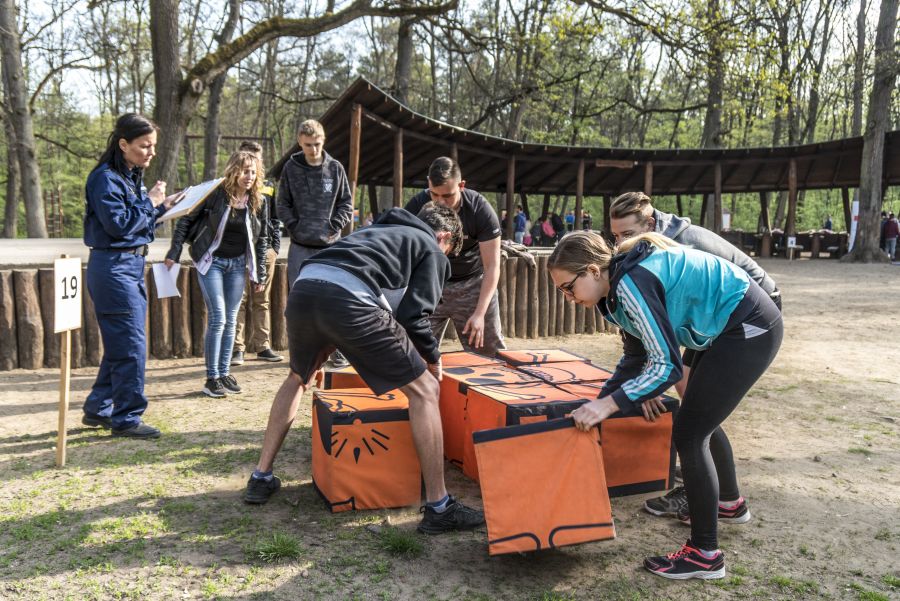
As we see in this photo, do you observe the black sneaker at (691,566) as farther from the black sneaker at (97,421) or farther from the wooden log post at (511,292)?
the wooden log post at (511,292)

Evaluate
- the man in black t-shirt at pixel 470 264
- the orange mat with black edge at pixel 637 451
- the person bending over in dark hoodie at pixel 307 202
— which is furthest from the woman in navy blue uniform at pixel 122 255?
the orange mat with black edge at pixel 637 451

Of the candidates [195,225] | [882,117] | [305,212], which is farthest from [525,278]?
[882,117]

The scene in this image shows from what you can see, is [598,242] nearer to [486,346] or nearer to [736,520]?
[736,520]

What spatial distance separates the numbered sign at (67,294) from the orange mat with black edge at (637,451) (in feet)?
9.55

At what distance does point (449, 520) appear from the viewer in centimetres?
313

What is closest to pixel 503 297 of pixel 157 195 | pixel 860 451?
pixel 860 451

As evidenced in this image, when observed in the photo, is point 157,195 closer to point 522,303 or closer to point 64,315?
point 64,315

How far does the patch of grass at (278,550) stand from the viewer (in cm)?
285

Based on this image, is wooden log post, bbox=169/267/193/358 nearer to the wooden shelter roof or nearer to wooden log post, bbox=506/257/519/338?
wooden log post, bbox=506/257/519/338

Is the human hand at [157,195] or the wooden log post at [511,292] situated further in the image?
the wooden log post at [511,292]

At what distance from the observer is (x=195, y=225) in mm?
5508

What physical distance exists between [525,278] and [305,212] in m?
3.60

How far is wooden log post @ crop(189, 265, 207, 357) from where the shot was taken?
7064mm

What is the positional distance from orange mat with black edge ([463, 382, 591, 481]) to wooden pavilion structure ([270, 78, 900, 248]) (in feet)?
31.7
